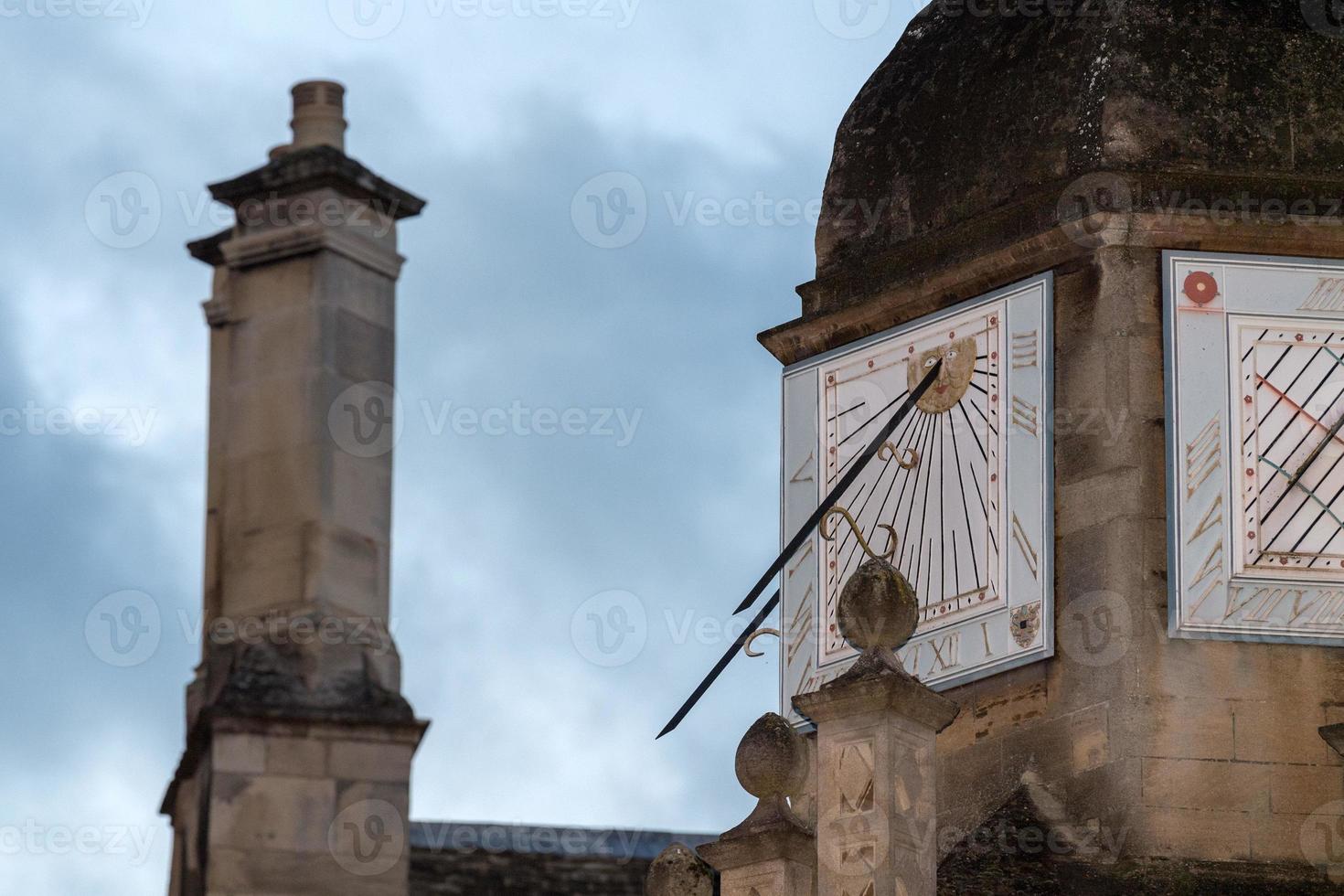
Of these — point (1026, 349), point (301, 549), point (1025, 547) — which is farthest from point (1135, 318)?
point (301, 549)

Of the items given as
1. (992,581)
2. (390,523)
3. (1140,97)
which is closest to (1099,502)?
(992,581)

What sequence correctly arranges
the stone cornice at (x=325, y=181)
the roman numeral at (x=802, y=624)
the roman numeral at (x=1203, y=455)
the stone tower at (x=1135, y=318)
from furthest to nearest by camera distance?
the roman numeral at (x=802, y=624) < the roman numeral at (x=1203, y=455) < the stone tower at (x=1135, y=318) < the stone cornice at (x=325, y=181)

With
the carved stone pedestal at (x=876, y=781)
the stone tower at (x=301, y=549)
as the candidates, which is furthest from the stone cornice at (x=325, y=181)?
the carved stone pedestal at (x=876, y=781)

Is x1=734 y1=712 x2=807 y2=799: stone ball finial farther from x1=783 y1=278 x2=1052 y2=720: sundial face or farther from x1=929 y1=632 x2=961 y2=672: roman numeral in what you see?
x1=929 y1=632 x2=961 y2=672: roman numeral

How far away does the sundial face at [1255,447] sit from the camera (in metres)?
30.2

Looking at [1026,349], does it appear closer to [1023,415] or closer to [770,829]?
[1023,415]

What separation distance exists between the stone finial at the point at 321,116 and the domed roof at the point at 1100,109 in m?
10.6

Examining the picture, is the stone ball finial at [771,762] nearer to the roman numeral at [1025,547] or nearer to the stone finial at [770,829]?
the stone finial at [770,829]

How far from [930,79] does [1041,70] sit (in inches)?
46.7

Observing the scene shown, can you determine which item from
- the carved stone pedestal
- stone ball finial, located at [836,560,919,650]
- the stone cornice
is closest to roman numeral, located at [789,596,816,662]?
stone ball finial, located at [836,560,919,650]

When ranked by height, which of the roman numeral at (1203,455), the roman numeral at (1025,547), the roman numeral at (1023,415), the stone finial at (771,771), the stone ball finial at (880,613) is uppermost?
the roman numeral at (1023,415)

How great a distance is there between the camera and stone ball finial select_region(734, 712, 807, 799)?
2930cm

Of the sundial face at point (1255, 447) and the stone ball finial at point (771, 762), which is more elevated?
the sundial face at point (1255, 447)

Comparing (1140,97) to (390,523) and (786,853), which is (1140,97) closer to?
(786,853)
